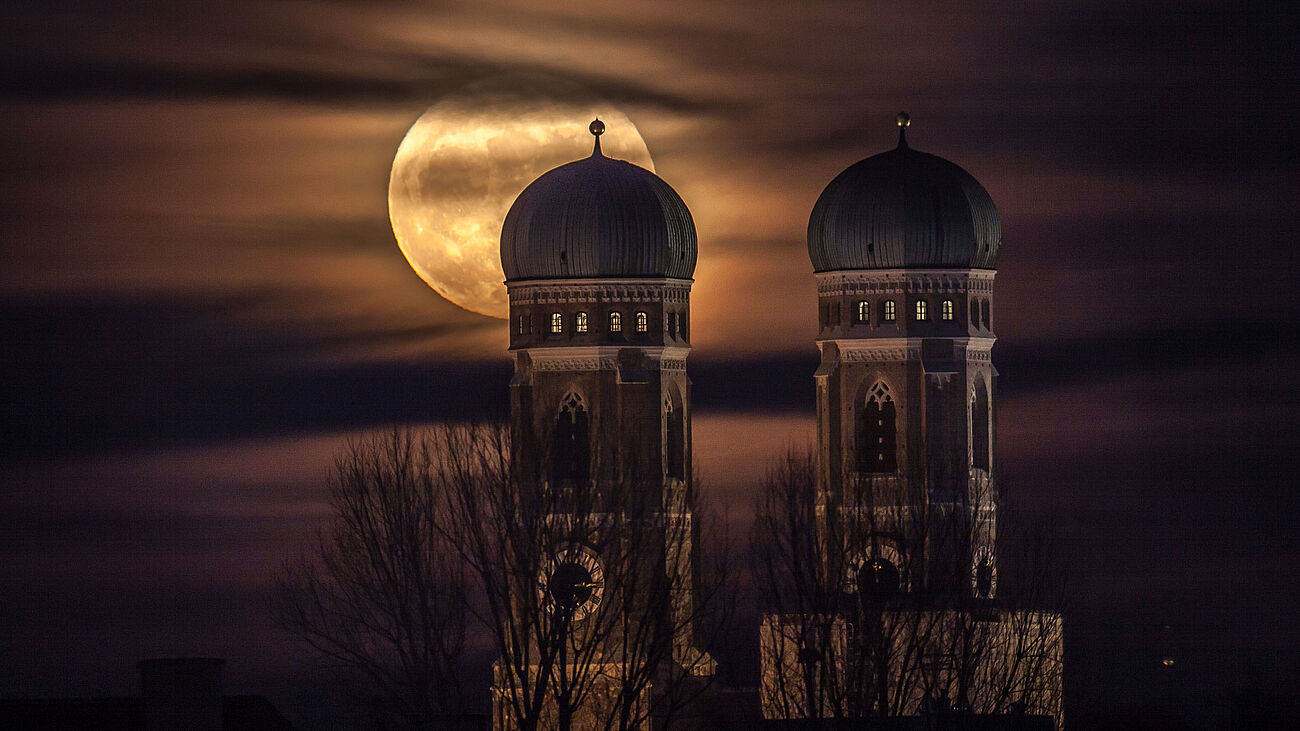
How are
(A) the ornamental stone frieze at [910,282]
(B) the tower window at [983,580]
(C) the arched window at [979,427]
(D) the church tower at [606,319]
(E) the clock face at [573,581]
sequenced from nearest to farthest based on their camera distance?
(E) the clock face at [573,581], (B) the tower window at [983,580], (D) the church tower at [606,319], (A) the ornamental stone frieze at [910,282], (C) the arched window at [979,427]

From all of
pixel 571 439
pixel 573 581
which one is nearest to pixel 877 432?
pixel 571 439

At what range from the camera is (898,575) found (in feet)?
286

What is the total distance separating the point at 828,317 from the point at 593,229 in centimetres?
744

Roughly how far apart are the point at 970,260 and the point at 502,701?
A: 811 inches

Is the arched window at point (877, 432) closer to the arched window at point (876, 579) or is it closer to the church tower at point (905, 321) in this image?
the church tower at point (905, 321)

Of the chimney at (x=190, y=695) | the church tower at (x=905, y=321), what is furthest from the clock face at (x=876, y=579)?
the chimney at (x=190, y=695)

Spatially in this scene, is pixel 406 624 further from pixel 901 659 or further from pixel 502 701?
pixel 901 659

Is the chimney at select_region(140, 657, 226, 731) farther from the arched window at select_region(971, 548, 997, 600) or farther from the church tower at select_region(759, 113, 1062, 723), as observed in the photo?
the arched window at select_region(971, 548, 997, 600)

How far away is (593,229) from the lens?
9569cm

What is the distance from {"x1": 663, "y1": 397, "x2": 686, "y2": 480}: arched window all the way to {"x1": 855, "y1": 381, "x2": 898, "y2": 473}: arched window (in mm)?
5080

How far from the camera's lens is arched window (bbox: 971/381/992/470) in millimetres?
97125

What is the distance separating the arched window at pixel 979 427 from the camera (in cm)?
9712

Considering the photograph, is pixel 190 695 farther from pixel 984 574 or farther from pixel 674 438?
pixel 674 438

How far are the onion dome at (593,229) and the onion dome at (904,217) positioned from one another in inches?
184
